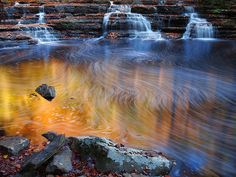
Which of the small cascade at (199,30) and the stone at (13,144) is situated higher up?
the small cascade at (199,30)

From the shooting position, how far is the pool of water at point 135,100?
18.3ft

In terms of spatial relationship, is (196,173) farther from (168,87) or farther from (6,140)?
(168,87)

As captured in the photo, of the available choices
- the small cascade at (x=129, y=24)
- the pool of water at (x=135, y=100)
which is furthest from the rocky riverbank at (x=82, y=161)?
the small cascade at (x=129, y=24)

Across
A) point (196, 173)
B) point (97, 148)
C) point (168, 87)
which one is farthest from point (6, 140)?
point (168, 87)

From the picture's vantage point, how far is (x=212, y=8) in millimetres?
19688

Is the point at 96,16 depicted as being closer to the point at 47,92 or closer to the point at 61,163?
the point at 47,92

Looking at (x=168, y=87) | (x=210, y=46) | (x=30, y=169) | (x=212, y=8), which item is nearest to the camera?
(x=30, y=169)

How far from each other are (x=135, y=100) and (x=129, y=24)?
11.2 m

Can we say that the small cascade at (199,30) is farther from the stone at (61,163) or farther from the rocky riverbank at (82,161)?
the stone at (61,163)

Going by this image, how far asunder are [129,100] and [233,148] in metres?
3.01

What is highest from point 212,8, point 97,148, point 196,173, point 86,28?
point 212,8

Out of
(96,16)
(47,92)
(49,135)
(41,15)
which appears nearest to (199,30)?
(96,16)

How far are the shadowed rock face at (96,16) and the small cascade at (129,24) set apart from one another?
256mm

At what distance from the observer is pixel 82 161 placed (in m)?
4.54
